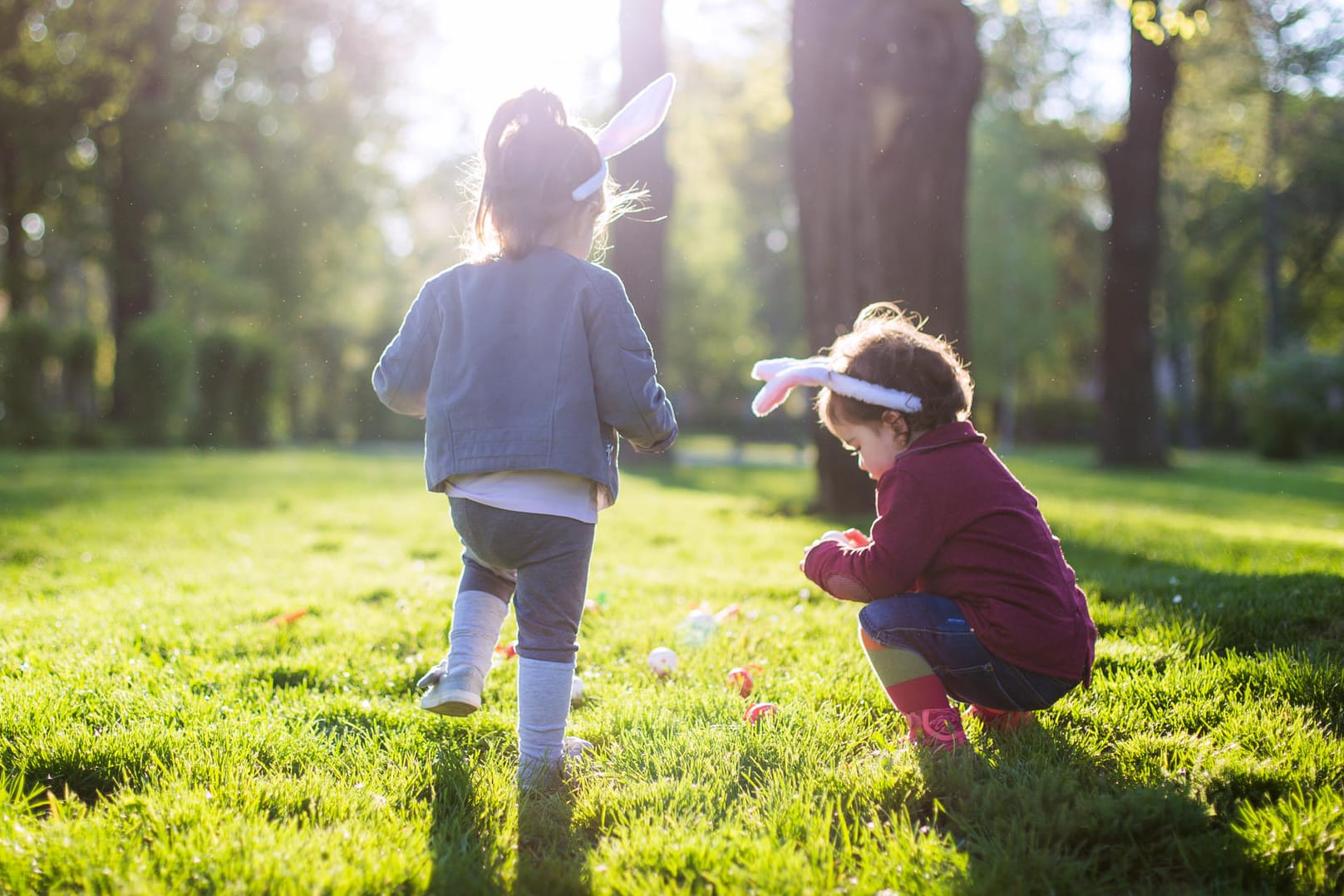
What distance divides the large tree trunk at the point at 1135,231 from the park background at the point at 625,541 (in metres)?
0.07

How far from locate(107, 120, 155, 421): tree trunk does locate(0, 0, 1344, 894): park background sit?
8 cm

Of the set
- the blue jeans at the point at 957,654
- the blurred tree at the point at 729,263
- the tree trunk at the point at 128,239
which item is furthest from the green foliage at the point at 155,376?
the blue jeans at the point at 957,654

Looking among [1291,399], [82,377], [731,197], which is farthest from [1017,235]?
[82,377]

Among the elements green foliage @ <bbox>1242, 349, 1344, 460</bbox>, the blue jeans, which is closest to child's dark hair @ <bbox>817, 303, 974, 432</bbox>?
the blue jeans

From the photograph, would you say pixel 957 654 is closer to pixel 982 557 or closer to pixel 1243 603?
pixel 982 557

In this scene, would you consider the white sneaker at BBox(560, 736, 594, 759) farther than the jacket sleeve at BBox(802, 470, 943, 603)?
Yes

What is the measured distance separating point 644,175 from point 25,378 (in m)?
10.2

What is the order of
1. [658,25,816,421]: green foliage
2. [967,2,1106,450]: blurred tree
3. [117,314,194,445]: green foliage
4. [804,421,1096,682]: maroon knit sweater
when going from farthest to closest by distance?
[658,25,816,421]: green foliage < [967,2,1106,450]: blurred tree < [117,314,194,445]: green foliage < [804,421,1096,682]: maroon knit sweater

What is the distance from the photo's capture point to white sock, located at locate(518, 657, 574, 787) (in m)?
2.55

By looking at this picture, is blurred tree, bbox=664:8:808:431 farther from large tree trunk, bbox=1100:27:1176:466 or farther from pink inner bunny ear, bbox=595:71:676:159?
pink inner bunny ear, bbox=595:71:676:159

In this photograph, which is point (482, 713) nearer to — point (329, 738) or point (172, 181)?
point (329, 738)

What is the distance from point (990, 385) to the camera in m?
32.9

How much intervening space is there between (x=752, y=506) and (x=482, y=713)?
614cm

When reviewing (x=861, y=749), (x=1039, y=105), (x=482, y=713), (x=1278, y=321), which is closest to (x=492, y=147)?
(x=482, y=713)
